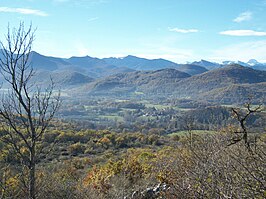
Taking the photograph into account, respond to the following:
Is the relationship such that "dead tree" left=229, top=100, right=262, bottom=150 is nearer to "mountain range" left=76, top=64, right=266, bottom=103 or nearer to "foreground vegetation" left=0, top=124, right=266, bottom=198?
"foreground vegetation" left=0, top=124, right=266, bottom=198

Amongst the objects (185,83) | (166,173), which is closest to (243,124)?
(166,173)

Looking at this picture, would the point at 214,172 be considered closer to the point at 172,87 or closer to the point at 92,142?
the point at 92,142

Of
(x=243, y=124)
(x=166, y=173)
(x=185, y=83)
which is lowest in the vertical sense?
(x=166, y=173)

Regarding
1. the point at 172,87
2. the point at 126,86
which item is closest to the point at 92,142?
the point at 172,87

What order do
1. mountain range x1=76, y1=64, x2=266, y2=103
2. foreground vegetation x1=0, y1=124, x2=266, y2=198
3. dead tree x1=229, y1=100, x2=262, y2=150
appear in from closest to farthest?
foreground vegetation x1=0, y1=124, x2=266, y2=198, dead tree x1=229, y1=100, x2=262, y2=150, mountain range x1=76, y1=64, x2=266, y2=103

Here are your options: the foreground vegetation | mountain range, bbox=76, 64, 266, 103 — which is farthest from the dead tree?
mountain range, bbox=76, 64, 266, 103

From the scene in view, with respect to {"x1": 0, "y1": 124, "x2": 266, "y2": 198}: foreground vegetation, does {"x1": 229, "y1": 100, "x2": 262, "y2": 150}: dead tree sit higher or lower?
higher

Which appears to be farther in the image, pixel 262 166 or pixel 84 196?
pixel 84 196

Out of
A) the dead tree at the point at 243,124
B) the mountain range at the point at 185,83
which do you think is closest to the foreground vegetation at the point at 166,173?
the dead tree at the point at 243,124

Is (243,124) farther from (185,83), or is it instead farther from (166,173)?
(185,83)

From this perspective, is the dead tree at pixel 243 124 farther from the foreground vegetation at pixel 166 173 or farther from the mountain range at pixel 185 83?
the mountain range at pixel 185 83

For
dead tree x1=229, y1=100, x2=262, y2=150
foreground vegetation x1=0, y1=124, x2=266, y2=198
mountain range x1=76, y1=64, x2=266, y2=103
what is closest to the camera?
foreground vegetation x1=0, y1=124, x2=266, y2=198
